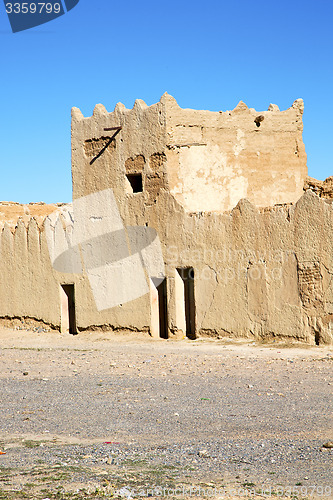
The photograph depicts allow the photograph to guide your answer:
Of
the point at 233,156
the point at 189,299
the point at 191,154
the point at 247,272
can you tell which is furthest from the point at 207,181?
the point at 247,272

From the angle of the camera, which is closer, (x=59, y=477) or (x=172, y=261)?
(x=59, y=477)

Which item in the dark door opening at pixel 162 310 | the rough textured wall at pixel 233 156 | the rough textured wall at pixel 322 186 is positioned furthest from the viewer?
the rough textured wall at pixel 233 156

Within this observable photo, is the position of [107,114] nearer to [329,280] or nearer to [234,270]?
[234,270]

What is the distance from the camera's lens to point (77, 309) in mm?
15750

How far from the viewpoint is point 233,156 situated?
15242 mm

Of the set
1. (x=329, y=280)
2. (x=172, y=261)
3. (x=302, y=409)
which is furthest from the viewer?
(x=172, y=261)

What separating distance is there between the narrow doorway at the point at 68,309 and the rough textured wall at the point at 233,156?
12.8ft

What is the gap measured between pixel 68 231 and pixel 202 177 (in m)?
3.51

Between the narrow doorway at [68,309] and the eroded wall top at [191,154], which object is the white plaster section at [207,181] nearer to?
the eroded wall top at [191,154]

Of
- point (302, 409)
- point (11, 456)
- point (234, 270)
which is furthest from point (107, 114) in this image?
point (11, 456)

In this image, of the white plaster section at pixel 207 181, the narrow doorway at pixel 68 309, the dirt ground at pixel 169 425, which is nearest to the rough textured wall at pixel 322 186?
the white plaster section at pixel 207 181

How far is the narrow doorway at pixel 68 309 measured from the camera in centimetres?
1614

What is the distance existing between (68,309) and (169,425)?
35.1 feet

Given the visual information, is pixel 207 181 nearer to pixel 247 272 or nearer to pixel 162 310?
pixel 162 310
